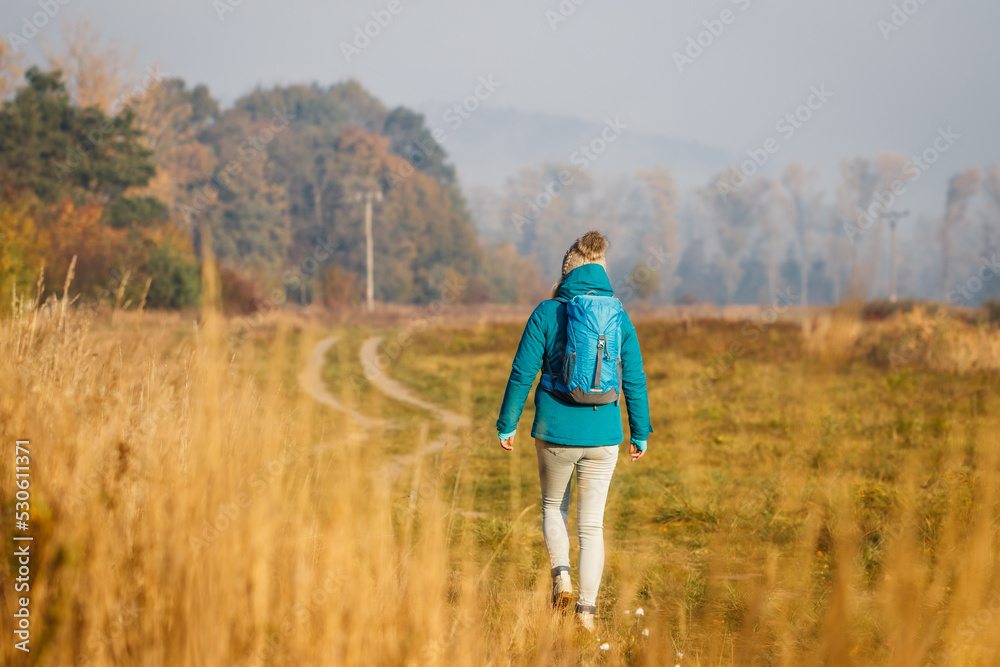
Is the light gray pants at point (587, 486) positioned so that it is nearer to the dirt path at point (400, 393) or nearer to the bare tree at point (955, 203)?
the dirt path at point (400, 393)

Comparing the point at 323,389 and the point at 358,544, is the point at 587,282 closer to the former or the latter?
the point at 358,544

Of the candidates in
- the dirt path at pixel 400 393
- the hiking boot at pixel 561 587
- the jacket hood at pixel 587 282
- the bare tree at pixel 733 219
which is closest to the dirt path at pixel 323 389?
the dirt path at pixel 400 393

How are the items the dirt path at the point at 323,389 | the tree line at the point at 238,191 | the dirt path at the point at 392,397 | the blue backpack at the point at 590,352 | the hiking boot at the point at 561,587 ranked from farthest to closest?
the tree line at the point at 238,191 < the dirt path at the point at 323,389 < the dirt path at the point at 392,397 < the hiking boot at the point at 561,587 < the blue backpack at the point at 590,352

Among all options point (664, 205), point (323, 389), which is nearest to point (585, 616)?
point (323, 389)

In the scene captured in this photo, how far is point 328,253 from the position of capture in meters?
62.5

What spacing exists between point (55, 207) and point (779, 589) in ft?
123

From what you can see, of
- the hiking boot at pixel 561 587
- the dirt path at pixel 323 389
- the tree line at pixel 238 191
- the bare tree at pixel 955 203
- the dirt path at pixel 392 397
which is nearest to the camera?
the hiking boot at pixel 561 587

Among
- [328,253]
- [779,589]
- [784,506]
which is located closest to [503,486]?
[784,506]

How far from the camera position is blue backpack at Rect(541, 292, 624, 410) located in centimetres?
395

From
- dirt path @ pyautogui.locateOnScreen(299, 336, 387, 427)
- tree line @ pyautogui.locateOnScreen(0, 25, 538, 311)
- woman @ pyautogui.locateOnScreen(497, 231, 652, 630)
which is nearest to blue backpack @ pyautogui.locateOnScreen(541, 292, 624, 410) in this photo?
woman @ pyautogui.locateOnScreen(497, 231, 652, 630)

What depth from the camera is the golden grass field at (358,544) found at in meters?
2.39

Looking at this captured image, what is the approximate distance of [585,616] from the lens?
162 inches

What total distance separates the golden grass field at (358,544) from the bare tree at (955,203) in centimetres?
9437

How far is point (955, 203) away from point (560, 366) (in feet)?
346
